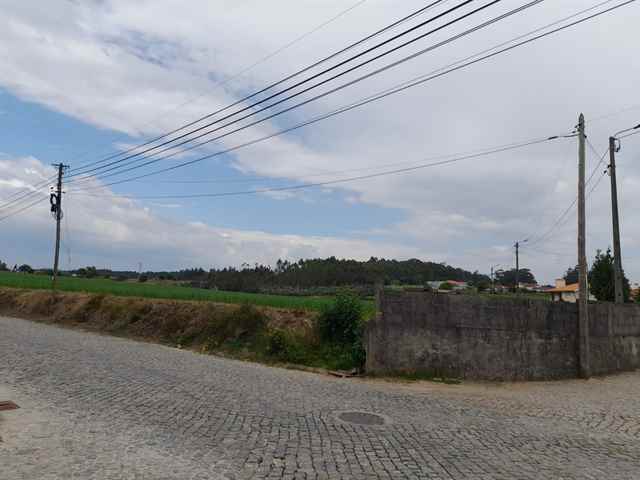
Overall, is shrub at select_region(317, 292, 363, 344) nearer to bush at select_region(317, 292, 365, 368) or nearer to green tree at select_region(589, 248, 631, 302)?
bush at select_region(317, 292, 365, 368)

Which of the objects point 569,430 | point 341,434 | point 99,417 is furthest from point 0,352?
point 569,430

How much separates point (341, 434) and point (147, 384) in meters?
5.05

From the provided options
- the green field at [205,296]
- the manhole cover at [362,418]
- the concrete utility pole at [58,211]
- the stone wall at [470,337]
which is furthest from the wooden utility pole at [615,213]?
the concrete utility pole at [58,211]

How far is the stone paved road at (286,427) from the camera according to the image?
5.93 metres

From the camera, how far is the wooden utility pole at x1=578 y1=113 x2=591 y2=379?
15.6 meters

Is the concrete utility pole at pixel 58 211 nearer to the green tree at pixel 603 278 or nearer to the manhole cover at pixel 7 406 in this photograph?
the manhole cover at pixel 7 406

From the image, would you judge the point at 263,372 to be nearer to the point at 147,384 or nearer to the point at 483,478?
the point at 147,384

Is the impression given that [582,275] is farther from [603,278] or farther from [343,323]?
[603,278]

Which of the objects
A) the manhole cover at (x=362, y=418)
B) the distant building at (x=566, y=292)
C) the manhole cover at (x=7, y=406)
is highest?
the distant building at (x=566, y=292)

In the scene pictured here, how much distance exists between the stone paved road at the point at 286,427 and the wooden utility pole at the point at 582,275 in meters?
1.86

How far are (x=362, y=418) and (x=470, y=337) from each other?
22.2 ft

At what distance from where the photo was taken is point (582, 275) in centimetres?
1579

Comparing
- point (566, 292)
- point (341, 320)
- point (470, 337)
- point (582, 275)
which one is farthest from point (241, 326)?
point (566, 292)

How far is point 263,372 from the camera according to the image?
1412cm
